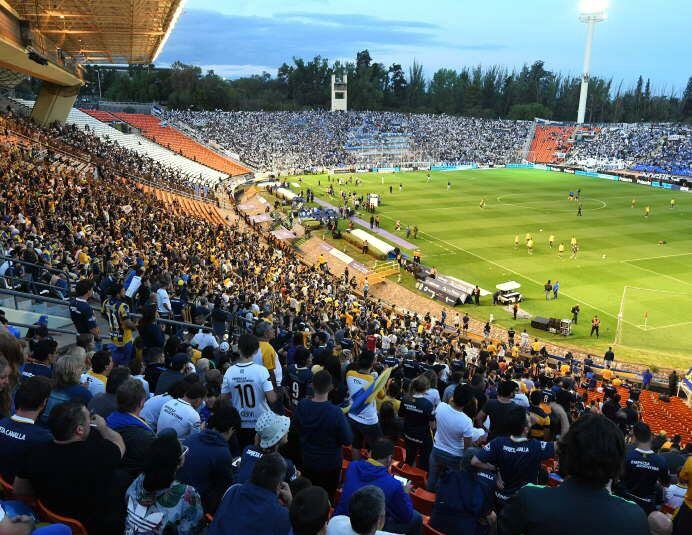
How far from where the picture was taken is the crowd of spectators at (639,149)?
273ft

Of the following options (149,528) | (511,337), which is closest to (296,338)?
(149,528)

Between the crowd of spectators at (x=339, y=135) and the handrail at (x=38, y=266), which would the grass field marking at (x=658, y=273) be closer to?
the handrail at (x=38, y=266)

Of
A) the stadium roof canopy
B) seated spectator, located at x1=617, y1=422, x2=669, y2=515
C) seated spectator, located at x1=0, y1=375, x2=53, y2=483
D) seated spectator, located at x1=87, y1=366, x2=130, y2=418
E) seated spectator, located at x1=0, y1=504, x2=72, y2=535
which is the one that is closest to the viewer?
seated spectator, located at x1=0, y1=504, x2=72, y2=535

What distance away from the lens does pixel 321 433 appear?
241 inches

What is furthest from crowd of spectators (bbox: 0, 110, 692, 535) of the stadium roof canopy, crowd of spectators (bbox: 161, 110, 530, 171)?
crowd of spectators (bbox: 161, 110, 530, 171)

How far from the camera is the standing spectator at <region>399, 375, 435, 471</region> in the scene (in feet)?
25.7

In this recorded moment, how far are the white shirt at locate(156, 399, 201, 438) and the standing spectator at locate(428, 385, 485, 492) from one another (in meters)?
2.80

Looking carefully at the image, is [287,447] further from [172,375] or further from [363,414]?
[172,375]

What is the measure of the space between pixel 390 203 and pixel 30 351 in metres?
51.4

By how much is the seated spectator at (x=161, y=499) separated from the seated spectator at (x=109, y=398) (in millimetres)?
2026

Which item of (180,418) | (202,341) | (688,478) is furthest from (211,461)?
(202,341)

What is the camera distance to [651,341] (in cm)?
2753

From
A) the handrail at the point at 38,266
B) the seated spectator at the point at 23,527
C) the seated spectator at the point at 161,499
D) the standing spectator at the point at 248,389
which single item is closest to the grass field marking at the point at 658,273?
the handrail at the point at 38,266

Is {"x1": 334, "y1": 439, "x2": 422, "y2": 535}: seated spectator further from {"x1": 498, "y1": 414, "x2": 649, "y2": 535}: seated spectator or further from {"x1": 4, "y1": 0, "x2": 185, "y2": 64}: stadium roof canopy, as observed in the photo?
{"x1": 4, "y1": 0, "x2": 185, "y2": 64}: stadium roof canopy
